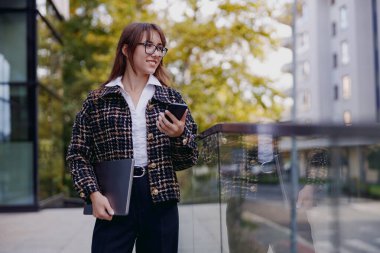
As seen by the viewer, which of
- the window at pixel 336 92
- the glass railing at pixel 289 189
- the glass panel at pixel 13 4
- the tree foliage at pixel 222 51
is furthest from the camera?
the window at pixel 336 92

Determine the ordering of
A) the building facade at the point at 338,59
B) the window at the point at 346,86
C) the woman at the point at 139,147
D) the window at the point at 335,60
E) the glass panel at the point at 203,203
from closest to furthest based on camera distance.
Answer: the woman at the point at 139,147
the glass panel at the point at 203,203
the building facade at the point at 338,59
the window at the point at 346,86
the window at the point at 335,60

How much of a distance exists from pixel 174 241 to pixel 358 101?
35828 millimetres

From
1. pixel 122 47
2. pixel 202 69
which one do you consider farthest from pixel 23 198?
pixel 122 47

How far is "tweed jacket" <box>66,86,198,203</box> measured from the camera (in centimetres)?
228

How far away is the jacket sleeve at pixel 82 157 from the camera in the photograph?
7.33ft

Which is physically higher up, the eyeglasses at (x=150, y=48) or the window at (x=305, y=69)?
the window at (x=305, y=69)

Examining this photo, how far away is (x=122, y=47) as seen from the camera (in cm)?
246

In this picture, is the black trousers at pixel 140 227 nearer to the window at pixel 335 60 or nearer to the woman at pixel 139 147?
the woman at pixel 139 147

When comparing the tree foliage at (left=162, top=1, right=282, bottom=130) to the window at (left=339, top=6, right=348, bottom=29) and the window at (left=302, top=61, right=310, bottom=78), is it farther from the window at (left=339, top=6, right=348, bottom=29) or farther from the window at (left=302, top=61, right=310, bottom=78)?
the window at (left=302, top=61, right=310, bottom=78)

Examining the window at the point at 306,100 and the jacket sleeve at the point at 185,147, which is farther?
the window at the point at 306,100

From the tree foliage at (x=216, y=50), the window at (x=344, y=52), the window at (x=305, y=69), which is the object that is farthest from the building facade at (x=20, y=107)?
the window at (x=305, y=69)

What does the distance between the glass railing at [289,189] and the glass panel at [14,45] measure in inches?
331

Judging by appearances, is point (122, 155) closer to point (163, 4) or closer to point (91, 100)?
point (91, 100)

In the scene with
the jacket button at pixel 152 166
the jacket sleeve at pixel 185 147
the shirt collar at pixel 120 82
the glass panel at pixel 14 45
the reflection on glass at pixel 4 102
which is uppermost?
the glass panel at pixel 14 45
